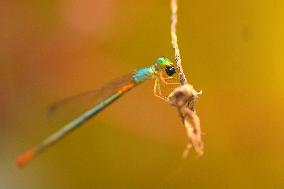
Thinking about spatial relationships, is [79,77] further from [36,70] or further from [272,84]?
[272,84]

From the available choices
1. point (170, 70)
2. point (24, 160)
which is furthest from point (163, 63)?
point (24, 160)

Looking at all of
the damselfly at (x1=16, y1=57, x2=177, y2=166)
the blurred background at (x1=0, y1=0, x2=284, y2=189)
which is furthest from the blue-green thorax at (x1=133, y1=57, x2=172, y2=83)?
the blurred background at (x1=0, y1=0, x2=284, y2=189)

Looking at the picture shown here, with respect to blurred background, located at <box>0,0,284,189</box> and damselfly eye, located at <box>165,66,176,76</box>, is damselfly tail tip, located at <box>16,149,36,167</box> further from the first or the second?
blurred background, located at <box>0,0,284,189</box>

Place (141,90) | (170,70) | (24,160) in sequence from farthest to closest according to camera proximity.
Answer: (141,90)
(170,70)
(24,160)

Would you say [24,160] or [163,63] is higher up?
[163,63]

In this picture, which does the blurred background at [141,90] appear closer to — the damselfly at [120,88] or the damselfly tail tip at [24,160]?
the damselfly at [120,88]

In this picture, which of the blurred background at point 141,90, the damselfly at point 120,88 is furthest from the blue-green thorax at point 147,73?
the blurred background at point 141,90

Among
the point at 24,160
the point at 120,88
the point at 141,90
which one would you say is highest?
the point at 141,90

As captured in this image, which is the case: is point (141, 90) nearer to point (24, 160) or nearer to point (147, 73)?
point (147, 73)

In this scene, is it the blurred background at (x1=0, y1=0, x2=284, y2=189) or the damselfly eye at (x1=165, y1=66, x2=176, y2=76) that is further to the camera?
the blurred background at (x1=0, y1=0, x2=284, y2=189)
